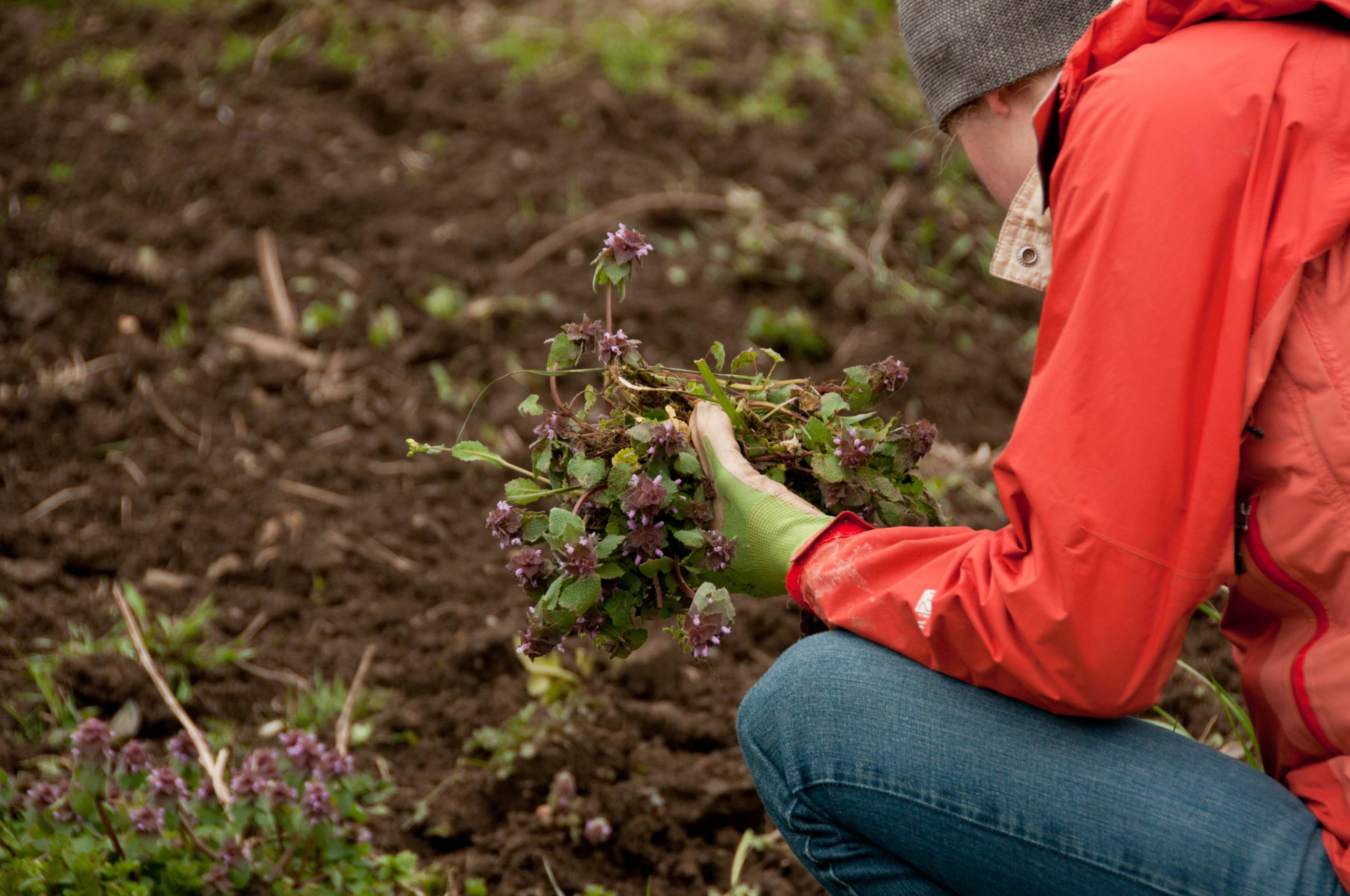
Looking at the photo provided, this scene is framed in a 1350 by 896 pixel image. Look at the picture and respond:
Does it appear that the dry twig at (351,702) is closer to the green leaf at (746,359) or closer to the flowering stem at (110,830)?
the flowering stem at (110,830)

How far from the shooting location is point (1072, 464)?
1.14 metres

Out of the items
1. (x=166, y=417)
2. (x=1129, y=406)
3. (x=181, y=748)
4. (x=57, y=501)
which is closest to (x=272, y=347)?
(x=166, y=417)

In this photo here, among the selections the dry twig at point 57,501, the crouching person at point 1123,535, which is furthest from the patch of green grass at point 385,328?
the crouching person at point 1123,535

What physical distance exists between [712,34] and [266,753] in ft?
12.5

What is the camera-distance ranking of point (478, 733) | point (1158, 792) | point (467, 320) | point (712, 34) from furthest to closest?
point (712, 34) → point (467, 320) → point (478, 733) → point (1158, 792)

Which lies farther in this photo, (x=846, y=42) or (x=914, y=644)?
(x=846, y=42)

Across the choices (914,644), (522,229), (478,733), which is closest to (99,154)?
(522,229)

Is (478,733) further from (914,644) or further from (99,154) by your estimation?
(99,154)

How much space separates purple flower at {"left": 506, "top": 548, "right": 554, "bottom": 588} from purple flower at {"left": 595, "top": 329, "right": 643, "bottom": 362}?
30cm

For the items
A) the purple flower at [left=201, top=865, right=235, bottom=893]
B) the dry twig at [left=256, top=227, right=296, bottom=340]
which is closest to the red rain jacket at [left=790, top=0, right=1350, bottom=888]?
the purple flower at [left=201, top=865, right=235, bottom=893]

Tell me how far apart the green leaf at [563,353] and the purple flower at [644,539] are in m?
0.27

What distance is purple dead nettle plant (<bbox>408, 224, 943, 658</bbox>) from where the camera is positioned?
1510mm

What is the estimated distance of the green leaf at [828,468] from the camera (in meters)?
1.59

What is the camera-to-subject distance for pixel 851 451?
158 centimetres
